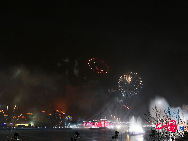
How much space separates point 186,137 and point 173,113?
247ft

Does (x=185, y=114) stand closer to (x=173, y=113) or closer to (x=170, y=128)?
(x=173, y=113)

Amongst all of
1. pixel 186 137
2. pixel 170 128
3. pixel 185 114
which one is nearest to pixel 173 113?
pixel 185 114

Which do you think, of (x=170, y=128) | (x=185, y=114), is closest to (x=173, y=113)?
(x=185, y=114)

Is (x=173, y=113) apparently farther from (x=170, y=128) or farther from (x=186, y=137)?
(x=186, y=137)

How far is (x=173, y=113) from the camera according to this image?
439 feet

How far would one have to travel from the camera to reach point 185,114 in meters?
129

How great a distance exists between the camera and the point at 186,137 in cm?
6169

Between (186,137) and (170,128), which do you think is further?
(170,128)

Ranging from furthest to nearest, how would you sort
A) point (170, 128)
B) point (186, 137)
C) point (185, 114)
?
point (185, 114) → point (170, 128) → point (186, 137)

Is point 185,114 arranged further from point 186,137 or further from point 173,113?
point 186,137

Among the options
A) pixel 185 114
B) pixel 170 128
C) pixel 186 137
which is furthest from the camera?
pixel 185 114

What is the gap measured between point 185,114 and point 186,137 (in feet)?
238

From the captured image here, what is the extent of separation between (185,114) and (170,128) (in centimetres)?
5802

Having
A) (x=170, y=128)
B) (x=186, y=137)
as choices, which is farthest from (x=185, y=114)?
(x=186, y=137)
